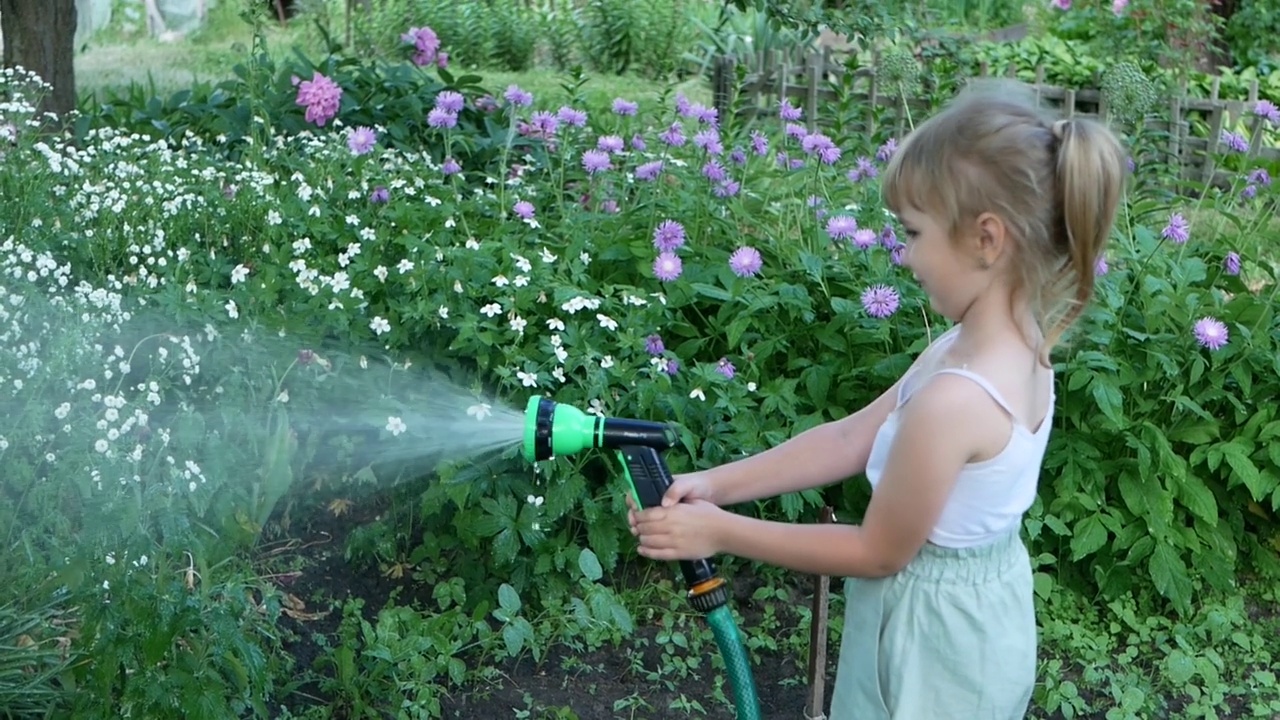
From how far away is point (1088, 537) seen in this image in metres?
3.39

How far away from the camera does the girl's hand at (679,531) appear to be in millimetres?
1852

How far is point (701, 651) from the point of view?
3.22 meters

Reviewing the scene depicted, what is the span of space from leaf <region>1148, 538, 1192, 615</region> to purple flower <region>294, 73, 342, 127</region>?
10.5 feet

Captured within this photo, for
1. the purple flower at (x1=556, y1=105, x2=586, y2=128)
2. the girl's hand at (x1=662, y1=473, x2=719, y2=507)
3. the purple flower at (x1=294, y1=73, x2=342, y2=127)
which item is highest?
the purple flower at (x1=556, y1=105, x2=586, y2=128)

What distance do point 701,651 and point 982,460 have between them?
1533 millimetres

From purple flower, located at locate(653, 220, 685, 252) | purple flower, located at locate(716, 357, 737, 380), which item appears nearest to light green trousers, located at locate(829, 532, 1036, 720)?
purple flower, located at locate(716, 357, 737, 380)

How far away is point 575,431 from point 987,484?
54 cm

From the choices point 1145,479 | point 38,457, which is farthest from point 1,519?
point 1145,479

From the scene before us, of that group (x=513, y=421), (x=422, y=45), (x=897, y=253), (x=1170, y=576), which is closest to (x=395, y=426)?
(x=513, y=421)

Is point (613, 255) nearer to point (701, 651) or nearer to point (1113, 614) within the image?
point (701, 651)

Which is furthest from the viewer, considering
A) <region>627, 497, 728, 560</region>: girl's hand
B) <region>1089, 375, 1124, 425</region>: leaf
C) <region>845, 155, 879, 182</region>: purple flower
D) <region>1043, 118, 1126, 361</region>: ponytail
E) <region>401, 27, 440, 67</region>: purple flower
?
<region>401, 27, 440, 67</region>: purple flower

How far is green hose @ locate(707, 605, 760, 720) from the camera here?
6.53ft

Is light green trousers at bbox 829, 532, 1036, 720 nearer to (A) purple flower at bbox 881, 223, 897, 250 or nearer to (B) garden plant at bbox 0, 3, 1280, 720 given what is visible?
(B) garden plant at bbox 0, 3, 1280, 720

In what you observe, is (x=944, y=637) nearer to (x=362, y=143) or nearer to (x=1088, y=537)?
(x=1088, y=537)
